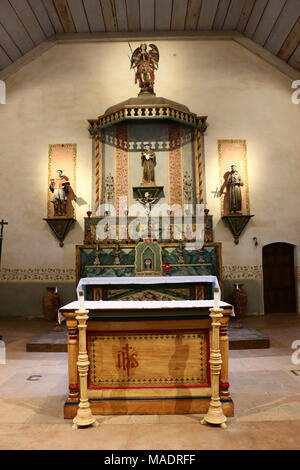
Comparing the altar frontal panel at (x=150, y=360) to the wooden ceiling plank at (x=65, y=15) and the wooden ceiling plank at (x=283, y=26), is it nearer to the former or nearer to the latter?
the wooden ceiling plank at (x=283, y=26)

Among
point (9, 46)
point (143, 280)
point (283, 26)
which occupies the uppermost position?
point (283, 26)

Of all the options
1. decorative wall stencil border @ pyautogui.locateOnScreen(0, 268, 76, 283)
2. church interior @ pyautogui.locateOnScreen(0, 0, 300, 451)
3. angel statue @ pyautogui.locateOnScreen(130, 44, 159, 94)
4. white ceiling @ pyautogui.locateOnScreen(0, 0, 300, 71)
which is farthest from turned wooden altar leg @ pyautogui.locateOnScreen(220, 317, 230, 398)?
white ceiling @ pyautogui.locateOnScreen(0, 0, 300, 71)

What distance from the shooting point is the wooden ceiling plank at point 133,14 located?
31.6 ft

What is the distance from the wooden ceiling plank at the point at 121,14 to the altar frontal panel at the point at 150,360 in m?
9.21

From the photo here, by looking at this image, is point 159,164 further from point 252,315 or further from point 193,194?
point 252,315

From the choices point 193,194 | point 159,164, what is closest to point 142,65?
point 159,164

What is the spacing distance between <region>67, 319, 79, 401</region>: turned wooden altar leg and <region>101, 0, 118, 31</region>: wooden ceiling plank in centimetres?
915

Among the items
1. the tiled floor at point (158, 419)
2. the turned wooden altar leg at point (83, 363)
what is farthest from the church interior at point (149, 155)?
the turned wooden altar leg at point (83, 363)

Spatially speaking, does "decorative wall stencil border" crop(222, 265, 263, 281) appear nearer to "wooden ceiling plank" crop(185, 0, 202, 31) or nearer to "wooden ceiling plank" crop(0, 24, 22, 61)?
"wooden ceiling plank" crop(185, 0, 202, 31)

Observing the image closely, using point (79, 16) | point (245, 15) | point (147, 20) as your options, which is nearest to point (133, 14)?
point (147, 20)

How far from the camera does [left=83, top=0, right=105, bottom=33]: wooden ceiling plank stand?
31.4ft

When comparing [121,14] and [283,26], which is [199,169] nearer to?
[283,26]

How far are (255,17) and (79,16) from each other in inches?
183

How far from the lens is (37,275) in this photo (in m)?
9.66
